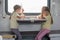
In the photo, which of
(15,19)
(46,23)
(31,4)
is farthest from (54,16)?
(15,19)

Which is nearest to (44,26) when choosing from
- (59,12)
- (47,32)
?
(47,32)

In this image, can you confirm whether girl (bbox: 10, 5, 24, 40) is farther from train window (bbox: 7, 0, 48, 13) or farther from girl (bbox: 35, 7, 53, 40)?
girl (bbox: 35, 7, 53, 40)

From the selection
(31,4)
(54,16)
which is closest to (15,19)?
(31,4)

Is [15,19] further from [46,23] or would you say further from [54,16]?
[54,16]

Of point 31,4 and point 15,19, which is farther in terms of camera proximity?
point 31,4

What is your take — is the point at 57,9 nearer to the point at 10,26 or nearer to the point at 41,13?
the point at 41,13

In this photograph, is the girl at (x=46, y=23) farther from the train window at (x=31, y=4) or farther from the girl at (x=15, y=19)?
the girl at (x=15, y=19)

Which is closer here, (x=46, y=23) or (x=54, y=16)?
(x=46, y=23)

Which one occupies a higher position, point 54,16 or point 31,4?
point 31,4

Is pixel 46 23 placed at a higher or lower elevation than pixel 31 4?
lower

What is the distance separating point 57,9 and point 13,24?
80 centimetres

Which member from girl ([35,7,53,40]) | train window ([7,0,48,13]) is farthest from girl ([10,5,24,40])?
girl ([35,7,53,40])

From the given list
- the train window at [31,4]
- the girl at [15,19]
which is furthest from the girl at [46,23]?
the girl at [15,19]

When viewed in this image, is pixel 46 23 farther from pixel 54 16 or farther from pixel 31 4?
pixel 31 4
